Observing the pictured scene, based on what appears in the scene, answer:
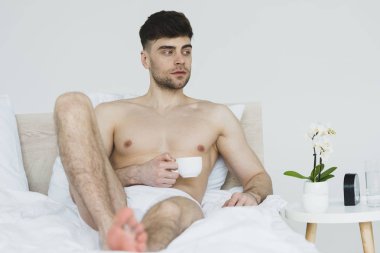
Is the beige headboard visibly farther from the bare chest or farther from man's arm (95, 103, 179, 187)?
man's arm (95, 103, 179, 187)

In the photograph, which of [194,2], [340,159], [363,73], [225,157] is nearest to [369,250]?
[225,157]

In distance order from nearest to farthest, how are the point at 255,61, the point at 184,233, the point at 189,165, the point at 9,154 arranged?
the point at 184,233
the point at 189,165
the point at 9,154
the point at 255,61

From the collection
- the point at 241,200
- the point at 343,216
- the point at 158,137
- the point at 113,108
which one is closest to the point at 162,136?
the point at 158,137

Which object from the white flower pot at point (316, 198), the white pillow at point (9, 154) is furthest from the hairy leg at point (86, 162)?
the white flower pot at point (316, 198)

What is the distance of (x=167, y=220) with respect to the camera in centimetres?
147

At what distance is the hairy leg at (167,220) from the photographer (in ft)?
4.45

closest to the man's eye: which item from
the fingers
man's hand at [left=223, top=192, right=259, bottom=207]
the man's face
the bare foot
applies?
the man's face

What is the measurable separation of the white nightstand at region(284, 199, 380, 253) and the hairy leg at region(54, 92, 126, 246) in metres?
0.68

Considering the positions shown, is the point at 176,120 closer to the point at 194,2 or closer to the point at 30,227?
the point at 30,227

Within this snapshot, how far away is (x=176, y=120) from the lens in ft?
7.34

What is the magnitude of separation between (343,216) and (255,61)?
1292 millimetres

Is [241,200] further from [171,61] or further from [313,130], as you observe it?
[171,61]

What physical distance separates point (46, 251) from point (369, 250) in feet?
4.08

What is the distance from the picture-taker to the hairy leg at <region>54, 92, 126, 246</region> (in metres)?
1.56
